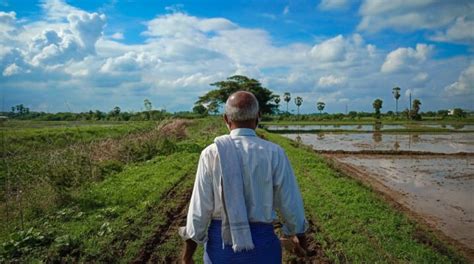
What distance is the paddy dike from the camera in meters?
9.78

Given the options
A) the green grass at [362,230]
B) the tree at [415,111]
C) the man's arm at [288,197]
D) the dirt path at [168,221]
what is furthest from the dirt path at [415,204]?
the tree at [415,111]

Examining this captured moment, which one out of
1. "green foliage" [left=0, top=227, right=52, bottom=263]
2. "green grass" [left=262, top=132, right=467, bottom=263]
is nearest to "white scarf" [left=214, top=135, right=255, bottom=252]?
"green grass" [left=262, top=132, right=467, bottom=263]

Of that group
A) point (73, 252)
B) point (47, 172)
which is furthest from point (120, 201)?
point (73, 252)

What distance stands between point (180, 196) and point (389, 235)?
4.83m

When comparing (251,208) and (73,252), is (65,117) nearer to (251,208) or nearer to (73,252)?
(73,252)

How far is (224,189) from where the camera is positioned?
240 cm

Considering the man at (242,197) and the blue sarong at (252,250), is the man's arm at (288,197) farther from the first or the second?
the blue sarong at (252,250)

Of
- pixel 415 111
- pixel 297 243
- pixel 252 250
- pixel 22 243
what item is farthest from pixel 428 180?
pixel 415 111

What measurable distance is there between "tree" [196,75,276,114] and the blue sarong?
176ft

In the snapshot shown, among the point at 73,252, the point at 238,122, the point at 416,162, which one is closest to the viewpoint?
the point at 238,122

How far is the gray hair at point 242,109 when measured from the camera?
2569 millimetres

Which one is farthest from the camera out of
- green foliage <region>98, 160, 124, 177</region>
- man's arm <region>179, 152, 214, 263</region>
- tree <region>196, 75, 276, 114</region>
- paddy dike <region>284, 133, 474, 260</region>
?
tree <region>196, 75, 276, 114</region>

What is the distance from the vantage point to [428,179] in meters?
16.2

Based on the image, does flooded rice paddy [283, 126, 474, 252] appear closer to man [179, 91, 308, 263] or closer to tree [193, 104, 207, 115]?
man [179, 91, 308, 263]
